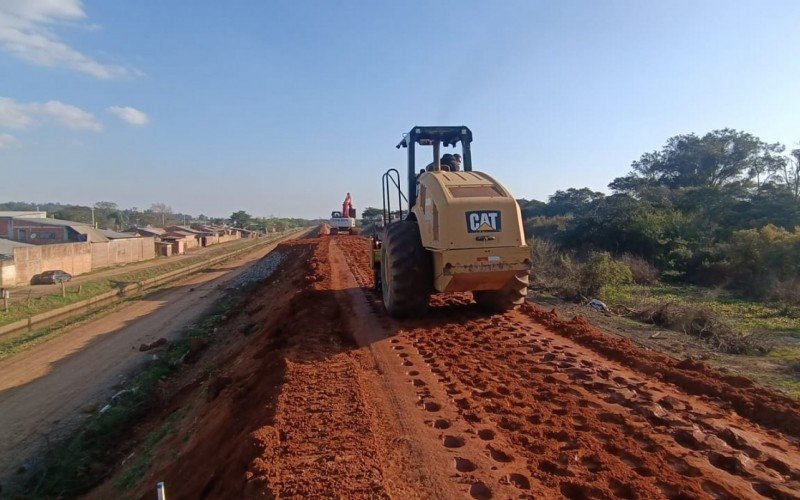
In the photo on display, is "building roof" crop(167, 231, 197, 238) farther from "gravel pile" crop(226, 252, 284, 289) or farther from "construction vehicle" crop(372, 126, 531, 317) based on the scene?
"construction vehicle" crop(372, 126, 531, 317)

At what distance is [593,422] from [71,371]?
49.9ft

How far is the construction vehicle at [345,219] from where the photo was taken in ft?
139

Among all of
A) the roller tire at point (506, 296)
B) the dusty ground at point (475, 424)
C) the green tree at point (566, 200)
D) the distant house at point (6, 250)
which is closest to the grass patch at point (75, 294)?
the distant house at point (6, 250)

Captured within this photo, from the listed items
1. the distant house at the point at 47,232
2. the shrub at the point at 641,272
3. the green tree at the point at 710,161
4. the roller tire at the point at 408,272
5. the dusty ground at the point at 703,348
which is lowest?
the dusty ground at the point at 703,348

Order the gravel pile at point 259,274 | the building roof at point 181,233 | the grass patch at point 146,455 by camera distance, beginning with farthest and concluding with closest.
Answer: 1. the building roof at point 181,233
2. the gravel pile at point 259,274
3. the grass patch at point 146,455

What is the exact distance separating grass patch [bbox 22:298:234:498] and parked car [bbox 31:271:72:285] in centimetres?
2666

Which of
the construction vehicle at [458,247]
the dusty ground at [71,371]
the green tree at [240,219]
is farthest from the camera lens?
the green tree at [240,219]

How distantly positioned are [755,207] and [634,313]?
662 inches

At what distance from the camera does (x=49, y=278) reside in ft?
109

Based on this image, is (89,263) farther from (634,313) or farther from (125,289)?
(634,313)

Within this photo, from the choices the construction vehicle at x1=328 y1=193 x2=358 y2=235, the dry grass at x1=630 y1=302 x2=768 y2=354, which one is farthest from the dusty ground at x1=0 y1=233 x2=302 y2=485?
the construction vehicle at x1=328 y1=193 x2=358 y2=235

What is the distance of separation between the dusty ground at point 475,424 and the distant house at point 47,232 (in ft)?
166

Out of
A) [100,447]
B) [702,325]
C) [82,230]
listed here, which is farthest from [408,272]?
[82,230]

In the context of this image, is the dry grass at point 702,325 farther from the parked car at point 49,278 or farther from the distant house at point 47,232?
the distant house at point 47,232
